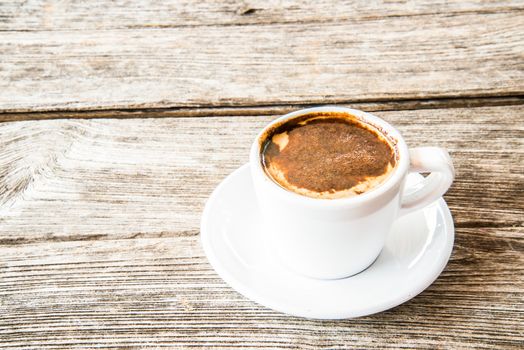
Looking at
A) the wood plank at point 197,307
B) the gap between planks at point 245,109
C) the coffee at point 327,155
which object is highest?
the coffee at point 327,155

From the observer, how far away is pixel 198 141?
0.88 m

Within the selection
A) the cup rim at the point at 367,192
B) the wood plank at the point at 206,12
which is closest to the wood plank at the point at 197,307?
the cup rim at the point at 367,192

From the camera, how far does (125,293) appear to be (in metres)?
0.64

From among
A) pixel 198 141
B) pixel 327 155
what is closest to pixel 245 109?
pixel 198 141

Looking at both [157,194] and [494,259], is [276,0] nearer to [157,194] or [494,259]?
[157,194]

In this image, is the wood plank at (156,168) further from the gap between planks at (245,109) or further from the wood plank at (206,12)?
the wood plank at (206,12)

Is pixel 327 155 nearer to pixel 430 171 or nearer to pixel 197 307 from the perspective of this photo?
pixel 430 171

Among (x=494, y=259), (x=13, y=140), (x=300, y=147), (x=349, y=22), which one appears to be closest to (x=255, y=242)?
(x=300, y=147)

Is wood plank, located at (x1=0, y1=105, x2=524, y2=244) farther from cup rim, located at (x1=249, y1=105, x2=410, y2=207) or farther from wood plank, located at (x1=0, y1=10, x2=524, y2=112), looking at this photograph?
cup rim, located at (x1=249, y1=105, x2=410, y2=207)

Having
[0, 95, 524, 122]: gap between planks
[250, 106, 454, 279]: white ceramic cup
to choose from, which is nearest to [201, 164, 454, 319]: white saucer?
[250, 106, 454, 279]: white ceramic cup

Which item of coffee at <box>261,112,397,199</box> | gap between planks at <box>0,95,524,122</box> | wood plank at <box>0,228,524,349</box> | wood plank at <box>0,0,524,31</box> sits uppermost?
coffee at <box>261,112,397,199</box>

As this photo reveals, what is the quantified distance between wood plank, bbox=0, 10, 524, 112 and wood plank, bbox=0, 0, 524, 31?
2cm

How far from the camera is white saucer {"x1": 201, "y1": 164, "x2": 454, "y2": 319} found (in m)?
0.56

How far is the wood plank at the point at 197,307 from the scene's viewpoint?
22.8 inches
